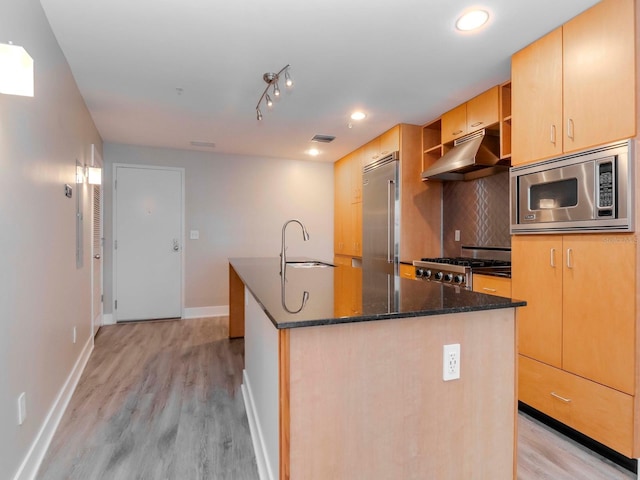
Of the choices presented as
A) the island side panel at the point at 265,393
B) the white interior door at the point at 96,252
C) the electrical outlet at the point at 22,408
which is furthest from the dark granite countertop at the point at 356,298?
the white interior door at the point at 96,252

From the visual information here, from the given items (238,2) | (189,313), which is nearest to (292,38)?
(238,2)

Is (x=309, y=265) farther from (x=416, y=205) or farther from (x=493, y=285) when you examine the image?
(x=493, y=285)

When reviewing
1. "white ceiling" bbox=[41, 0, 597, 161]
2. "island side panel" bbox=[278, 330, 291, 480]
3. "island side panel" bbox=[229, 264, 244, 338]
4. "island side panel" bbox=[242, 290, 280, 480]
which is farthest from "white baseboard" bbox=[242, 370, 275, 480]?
"white ceiling" bbox=[41, 0, 597, 161]

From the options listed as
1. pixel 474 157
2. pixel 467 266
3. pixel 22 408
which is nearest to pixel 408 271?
pixel 467 266

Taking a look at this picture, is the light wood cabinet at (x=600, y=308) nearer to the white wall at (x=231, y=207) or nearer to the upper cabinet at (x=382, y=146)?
the upper cabinet at (x=382, y=146)

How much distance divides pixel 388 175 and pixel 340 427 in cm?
303

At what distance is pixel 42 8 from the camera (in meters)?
1.83

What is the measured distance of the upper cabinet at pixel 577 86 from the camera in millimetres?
1689

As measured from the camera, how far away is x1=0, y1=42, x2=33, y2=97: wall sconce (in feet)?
3.88

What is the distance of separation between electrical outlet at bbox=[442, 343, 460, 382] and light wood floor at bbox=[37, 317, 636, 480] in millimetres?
Answer: 817

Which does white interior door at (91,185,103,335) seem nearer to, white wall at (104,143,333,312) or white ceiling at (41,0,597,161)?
white wall at (104,143,333,312)

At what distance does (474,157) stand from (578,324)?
1.37 meters

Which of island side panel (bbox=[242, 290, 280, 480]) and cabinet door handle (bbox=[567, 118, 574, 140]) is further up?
cabinet door handle (bbox=[567, 118, 574, 140])

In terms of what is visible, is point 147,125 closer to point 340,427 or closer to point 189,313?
point 189,313
